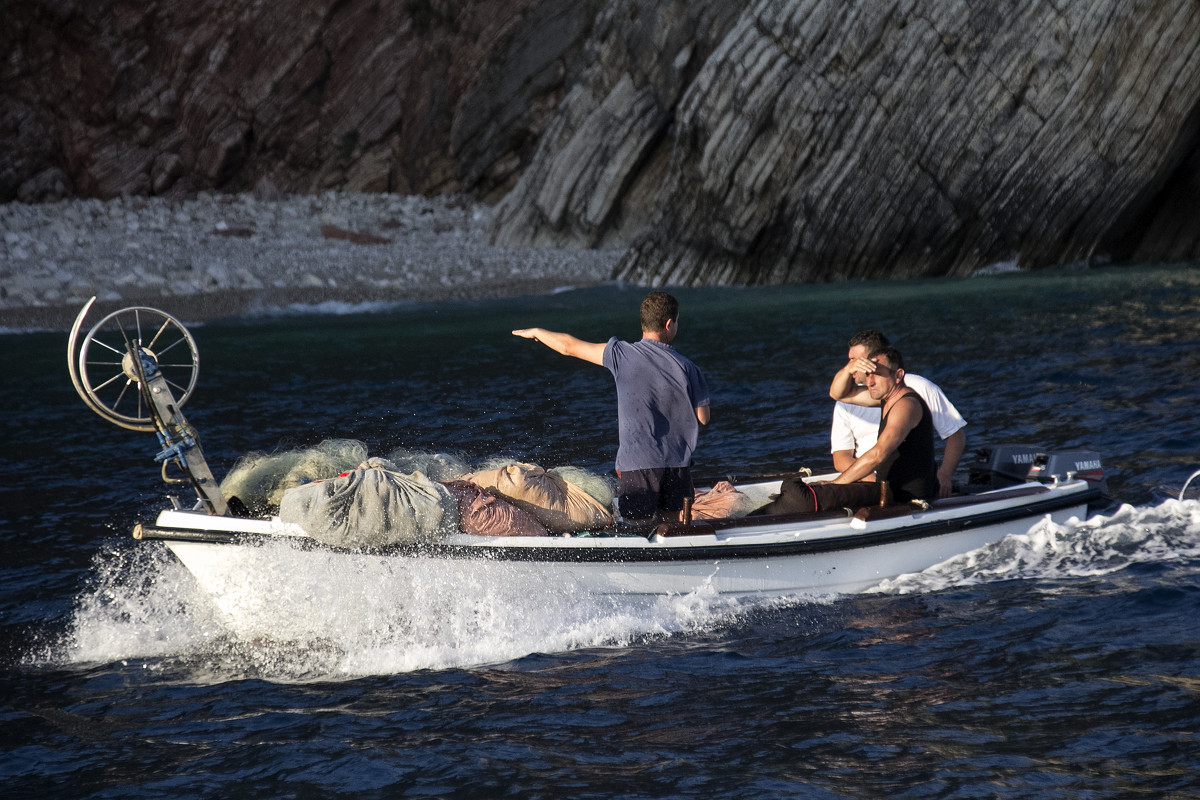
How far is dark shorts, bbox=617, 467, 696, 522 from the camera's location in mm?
6984

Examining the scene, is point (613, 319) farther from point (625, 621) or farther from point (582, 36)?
point (582, 36)

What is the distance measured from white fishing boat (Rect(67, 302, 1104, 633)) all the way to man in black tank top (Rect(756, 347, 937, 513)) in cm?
17

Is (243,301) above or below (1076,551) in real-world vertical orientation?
above

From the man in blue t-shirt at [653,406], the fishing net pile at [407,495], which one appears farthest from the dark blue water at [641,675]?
the man in blue t-shirt at [653,406]

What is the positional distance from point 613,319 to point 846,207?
331 inches

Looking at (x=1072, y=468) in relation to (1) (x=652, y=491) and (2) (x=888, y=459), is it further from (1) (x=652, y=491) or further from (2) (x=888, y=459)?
(1) (x=652, y=491)

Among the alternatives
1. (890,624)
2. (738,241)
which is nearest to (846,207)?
(738,241)

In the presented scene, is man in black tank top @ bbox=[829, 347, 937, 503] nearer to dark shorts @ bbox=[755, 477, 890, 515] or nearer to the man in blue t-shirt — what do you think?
dark shorts @ bbox=[755, 477, 890, 515]

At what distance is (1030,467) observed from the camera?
8344 millimetres

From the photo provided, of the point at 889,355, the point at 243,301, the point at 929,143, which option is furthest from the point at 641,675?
the point at 929,143

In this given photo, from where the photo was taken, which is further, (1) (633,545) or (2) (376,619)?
(1) (633,545)

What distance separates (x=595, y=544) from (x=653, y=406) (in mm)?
909

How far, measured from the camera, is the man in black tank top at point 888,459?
7211 mm

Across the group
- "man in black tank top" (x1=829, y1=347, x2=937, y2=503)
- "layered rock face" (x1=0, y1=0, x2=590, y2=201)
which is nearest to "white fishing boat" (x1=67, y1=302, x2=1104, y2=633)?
"man in black tank top" (x1=829, y1=347, x2=937, y2=503)
